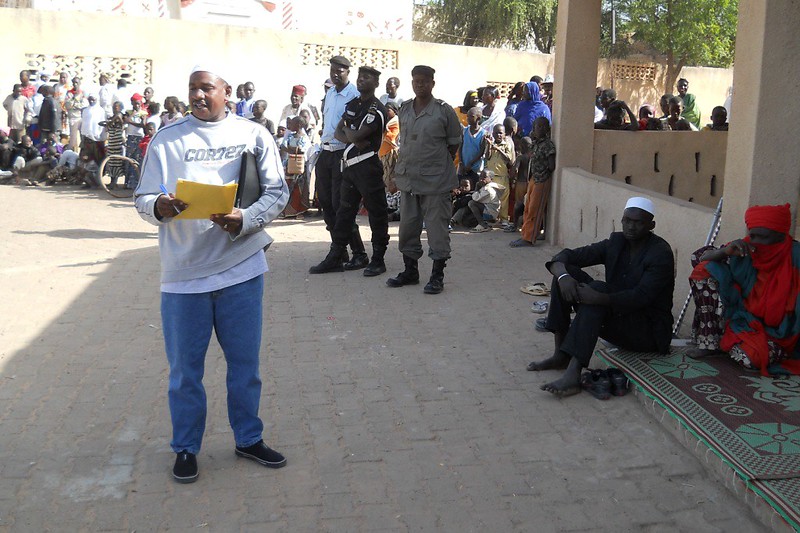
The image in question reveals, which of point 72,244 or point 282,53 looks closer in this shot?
point 72,244

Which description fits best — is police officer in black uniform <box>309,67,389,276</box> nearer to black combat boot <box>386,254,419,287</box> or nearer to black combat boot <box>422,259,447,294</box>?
black combat boot <box>386,254,419,287</box>

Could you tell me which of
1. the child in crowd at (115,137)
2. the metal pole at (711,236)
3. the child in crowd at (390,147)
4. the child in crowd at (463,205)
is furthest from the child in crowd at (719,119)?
the child in crowd at (115,137)

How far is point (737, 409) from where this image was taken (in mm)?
4531

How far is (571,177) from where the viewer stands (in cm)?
927

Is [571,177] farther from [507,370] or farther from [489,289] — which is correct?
[507,370]

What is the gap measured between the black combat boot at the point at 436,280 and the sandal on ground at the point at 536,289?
2.41 ft

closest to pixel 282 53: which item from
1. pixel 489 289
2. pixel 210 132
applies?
pixel 489 289

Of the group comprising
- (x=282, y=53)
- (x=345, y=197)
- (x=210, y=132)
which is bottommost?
(x=345, y=197)

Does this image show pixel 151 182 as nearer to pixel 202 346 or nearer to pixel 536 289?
pixel 202 346

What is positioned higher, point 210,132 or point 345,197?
point 210,132

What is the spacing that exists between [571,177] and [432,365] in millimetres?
4184

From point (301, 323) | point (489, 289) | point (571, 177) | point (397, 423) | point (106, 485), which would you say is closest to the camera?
point (106, 485)

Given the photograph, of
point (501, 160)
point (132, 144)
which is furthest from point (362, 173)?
point (132, 144)

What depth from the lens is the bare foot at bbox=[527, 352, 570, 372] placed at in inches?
218
